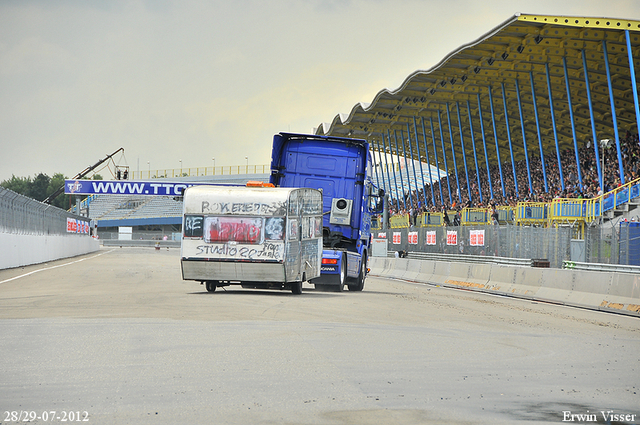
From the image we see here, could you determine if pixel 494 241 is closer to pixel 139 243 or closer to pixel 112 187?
pixel 112 187

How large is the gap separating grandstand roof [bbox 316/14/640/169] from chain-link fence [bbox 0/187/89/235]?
2396cm

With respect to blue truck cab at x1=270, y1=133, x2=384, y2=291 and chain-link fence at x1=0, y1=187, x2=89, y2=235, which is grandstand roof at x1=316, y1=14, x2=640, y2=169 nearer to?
blue truck cab at x1=270, y1=133, x2=384, y2=291

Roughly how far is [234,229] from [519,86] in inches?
1522

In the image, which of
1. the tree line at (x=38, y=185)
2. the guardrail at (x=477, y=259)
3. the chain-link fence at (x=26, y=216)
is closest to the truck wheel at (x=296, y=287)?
the guardrail at (x=477, y=259)

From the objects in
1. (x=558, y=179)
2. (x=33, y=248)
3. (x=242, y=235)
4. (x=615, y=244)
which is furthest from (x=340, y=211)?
(x=558, y=179)

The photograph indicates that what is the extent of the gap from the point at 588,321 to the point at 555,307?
388 centimetres

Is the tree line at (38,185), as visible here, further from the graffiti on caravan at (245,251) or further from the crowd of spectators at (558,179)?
the graffiti on caravan at (245,251)

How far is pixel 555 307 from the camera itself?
1973cm

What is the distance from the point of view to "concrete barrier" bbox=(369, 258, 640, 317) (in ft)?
62.3

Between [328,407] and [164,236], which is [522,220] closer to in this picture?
[328,407]

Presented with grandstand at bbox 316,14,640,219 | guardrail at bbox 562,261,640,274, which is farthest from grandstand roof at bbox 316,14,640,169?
guardrail at bbox 562,261,640,274

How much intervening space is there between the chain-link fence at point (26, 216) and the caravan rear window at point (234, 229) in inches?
568

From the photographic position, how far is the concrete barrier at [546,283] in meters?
19.0

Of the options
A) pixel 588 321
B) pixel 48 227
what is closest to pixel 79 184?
pixel 48 227
